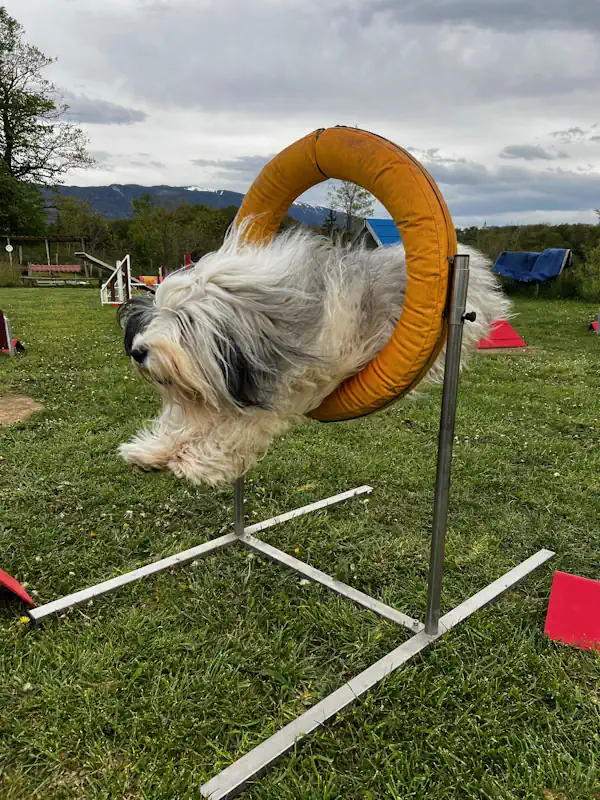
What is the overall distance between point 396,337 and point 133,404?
168 inches

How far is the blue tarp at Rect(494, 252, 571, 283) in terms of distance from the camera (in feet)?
51.4

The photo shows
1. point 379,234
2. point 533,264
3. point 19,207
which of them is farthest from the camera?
point 19,207

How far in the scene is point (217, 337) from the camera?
5.58ft

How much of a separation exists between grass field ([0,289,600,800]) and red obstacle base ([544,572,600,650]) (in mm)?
75

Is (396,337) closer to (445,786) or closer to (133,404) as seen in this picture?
(445,786)

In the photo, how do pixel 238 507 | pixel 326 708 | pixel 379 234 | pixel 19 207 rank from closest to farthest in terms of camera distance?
1. pixel 326 708
2. pixel 238 507
3. pixel 379 234
4. pixel 19 207

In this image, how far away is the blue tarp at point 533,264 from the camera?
616 inches

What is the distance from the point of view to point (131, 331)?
1.86 metres

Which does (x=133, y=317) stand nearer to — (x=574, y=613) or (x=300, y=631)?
(x=300, y=631)

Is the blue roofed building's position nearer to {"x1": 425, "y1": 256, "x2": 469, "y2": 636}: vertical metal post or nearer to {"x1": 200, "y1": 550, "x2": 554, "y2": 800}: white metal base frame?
{"x1": 425, "y1": 256, "x2": 469, "y2": 636}: vertical metal post

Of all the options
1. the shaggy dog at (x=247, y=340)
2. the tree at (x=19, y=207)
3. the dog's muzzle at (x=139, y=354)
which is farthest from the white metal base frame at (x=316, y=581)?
the tree at (x=19, y=207)

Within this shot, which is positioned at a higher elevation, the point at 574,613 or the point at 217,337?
the point at 217,337

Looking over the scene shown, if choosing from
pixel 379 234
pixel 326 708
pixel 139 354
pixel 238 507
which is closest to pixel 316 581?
pixel 238 507

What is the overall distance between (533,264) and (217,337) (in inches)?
644
